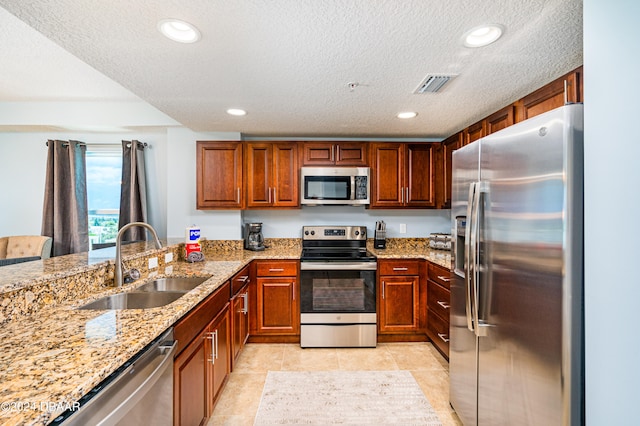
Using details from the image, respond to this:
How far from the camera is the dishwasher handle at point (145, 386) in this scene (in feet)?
2.90

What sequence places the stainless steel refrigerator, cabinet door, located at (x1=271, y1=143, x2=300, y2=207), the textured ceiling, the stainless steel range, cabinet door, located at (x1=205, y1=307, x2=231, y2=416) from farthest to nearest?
cabinet door, located at (x1=271, y1=143, x2=300, y2=207)
the stainless steel range
cabinet door, located at (x1=205, y1=307, x2=231, y2=416)
the textured ceiling
the stainless steel refrigerator

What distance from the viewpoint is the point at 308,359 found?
8.92 feet

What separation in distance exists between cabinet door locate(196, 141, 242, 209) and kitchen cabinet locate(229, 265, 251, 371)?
85 centimetres

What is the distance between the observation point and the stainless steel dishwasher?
82 cm

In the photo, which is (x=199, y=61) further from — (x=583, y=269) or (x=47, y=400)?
(x=583, y=269)

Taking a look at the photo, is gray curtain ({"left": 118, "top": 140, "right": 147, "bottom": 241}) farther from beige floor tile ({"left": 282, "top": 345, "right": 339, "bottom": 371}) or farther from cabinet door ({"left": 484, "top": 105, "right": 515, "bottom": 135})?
cabinet door ({"left": 484, "top": 105, "right": 515, "bottom": 135})

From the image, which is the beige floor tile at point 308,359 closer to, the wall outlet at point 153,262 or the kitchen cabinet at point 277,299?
the kitchen cabinet at point 277,299

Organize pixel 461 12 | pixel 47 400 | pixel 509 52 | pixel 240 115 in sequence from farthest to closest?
pixel 240 115
pixel 509 52
pixel 461 12
pixel 47 400

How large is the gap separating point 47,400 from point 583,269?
1.69m

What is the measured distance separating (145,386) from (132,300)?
35.0 inches

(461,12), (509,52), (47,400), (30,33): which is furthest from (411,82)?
(30,33)

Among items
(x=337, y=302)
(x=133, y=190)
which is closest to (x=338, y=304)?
(x=337, y=302)

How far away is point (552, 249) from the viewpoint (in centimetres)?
112

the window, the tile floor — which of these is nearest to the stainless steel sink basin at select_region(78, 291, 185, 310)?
the tile floor
